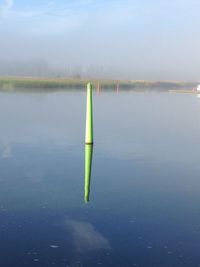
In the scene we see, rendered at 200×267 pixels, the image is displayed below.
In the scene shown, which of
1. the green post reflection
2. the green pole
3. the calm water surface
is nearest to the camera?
the calm water surface

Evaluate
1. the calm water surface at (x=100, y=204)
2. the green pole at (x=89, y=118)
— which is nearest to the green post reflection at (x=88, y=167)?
the calm water surface at (x=100, y=204)

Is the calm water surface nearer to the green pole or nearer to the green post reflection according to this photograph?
the green post reflection

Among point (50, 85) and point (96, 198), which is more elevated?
point (50, 85)

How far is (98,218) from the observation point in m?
5.12

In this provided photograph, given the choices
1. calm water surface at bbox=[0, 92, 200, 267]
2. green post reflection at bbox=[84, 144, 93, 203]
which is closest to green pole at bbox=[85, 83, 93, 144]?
green post reflection at bbox=[84, 144, 93, 203]

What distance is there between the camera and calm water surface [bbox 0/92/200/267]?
4.13 meters

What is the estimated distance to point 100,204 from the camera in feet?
18.7

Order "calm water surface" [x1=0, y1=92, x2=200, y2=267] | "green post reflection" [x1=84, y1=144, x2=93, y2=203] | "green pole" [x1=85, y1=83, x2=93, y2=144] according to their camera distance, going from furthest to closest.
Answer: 1. "green pole" [x1=85, y1=83, x2=93, y2=144]
2. "green post reflection" [x1=84, y1=144, x2=93, y2=203]
3. "calm water surface" [x1=0, y1=92, x2=200, y2=267]

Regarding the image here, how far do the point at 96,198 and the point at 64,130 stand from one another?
7778 mm

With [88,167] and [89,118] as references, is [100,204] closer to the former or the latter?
[88,167]

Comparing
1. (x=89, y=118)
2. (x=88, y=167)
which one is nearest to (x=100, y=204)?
(x=88, y=167)

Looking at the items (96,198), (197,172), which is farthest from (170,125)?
(96,198)

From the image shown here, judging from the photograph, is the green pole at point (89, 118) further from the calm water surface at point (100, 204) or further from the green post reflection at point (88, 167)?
the calm water surface at point (100, 204)

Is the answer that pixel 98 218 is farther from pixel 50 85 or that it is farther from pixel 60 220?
pixel 50 85
